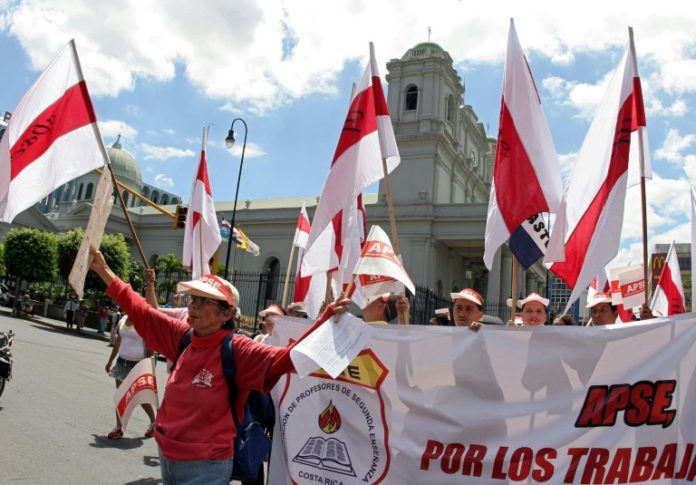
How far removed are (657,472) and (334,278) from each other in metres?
3.90

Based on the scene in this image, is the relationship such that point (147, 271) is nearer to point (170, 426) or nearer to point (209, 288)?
point (209, 288)

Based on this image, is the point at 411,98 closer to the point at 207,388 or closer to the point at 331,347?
the point at 331,347

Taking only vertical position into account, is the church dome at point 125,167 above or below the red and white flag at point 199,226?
above

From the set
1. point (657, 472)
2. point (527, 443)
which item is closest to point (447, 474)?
point (527, 443)

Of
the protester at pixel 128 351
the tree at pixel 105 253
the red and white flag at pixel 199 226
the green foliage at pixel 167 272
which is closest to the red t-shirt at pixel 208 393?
the red and white flag at pixel 199 226

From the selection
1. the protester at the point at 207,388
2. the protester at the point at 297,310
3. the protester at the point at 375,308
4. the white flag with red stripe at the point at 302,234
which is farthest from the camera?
the white flag with red stripe at the point at 302,234

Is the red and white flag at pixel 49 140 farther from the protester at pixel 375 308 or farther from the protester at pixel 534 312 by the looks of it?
the protester at pixel 534 312

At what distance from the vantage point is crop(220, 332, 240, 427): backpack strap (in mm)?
2924

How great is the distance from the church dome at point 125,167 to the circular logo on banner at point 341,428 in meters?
68.7

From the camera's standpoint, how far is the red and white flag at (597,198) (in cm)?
424

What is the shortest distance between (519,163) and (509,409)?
2.08 m

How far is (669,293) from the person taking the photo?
693 cm

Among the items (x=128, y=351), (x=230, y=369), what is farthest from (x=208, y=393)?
(x=128, y=351)

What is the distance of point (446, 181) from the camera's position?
41344 millimetres
